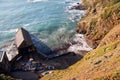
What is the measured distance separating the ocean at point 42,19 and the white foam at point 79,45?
2.75 metres

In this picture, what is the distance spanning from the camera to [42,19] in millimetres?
100625

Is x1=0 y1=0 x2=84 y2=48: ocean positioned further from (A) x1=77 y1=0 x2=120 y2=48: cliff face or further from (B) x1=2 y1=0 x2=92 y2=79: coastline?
(A) x1=77 y1=0 x2=120 y2=48: cliff face

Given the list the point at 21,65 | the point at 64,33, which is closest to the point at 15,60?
the point at 21,65

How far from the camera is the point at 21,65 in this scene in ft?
192

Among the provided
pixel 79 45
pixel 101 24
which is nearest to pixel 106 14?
pixel 101 24

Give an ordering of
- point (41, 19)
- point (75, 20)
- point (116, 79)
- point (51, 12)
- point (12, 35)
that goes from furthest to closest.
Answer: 1. point (51, 12)
2. point (41, 19)
3. point (75, 20)
4. point (12, 35)
5. point (116, 79)

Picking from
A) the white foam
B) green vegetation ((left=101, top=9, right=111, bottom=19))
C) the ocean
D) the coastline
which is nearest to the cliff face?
green vegetation ((left=101, top=9, right=111, bottom=19))

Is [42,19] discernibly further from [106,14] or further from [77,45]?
[106,14]

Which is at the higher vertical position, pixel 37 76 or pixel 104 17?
pixel 104 17

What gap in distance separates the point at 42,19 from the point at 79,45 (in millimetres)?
33314

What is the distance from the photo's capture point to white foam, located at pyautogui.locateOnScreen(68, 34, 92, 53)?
2694 inches

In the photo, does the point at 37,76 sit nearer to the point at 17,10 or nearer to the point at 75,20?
the point at 75,20

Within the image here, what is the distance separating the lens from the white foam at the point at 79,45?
6844 centimetres

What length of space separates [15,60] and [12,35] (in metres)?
26.7
